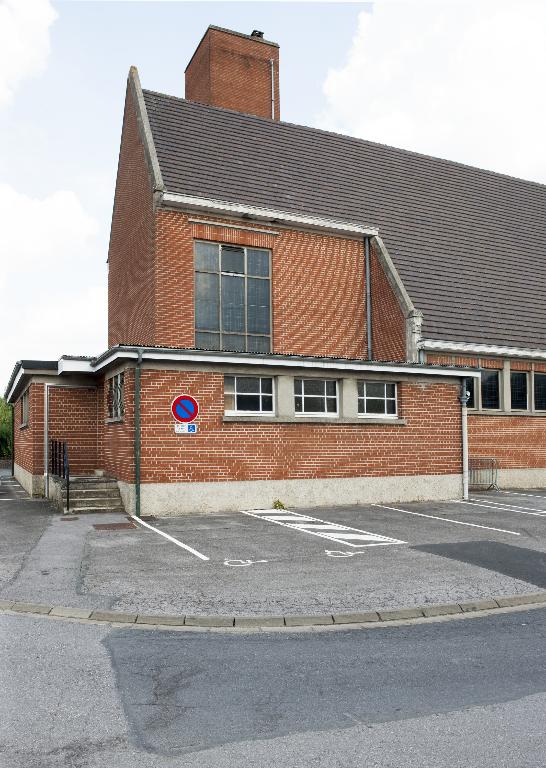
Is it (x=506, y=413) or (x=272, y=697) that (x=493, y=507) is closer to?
(x=506, y=413)

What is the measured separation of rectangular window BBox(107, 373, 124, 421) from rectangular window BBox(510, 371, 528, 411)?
13759mm

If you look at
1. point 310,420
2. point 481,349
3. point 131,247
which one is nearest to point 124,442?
point 310,420

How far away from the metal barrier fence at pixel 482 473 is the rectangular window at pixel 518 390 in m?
2.35

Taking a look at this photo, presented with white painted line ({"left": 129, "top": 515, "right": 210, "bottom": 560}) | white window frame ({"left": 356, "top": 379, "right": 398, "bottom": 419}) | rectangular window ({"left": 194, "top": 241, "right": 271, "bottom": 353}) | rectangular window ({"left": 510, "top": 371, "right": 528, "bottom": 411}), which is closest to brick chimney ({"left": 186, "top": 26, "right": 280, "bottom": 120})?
rectangular window ({"left": 194, "top": 241, "right": 271, "bottom": 353})

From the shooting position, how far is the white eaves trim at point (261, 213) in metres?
20.0

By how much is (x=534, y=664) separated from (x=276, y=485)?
35.2ft

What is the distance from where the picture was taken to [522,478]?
2328cm

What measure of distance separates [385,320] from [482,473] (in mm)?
5990

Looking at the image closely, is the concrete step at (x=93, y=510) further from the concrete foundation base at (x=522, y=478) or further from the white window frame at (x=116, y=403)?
the concrete foundation base at (x=522, y=478)

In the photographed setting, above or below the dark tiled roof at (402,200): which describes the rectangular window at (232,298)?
below

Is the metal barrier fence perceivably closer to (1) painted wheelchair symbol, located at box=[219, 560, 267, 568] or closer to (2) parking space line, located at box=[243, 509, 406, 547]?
(2) parking space line, located at box=[243, 509, 406, 547]

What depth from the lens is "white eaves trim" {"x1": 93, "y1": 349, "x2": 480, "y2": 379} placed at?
14744mm

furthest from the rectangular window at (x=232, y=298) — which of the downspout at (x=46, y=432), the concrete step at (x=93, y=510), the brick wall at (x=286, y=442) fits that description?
the concrete step at (x=93, y=510)

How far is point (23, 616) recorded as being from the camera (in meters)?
7.04
